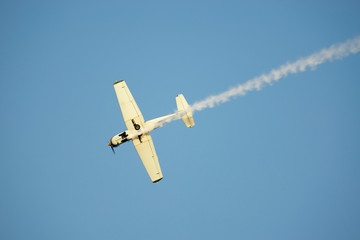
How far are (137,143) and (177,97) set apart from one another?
12.1 ft

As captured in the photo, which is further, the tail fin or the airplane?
the tail fin

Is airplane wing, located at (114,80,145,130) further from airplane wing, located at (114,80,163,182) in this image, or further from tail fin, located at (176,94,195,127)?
tail fin, located at (176,94,195,127)

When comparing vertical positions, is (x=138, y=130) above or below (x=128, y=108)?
below

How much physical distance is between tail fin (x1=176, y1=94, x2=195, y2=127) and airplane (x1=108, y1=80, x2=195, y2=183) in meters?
0.49

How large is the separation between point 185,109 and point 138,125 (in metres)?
3.00

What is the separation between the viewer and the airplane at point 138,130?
1911cm

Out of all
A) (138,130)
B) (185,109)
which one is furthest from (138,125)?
(185,109)

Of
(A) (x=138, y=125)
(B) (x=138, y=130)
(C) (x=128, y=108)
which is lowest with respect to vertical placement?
(B) (x=138, y=130)

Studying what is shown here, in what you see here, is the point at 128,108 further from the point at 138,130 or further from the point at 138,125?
the point at 138,130

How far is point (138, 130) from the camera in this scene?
757 inches

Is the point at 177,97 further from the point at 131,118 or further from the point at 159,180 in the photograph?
the point at 159,180

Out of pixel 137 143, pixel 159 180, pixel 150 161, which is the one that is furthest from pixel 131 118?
pixel 159 180

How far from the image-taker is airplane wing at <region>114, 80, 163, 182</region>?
19.1m

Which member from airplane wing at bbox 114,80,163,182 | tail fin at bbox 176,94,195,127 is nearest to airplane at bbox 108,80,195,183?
airplane wing at bbox 114,80,163,182
